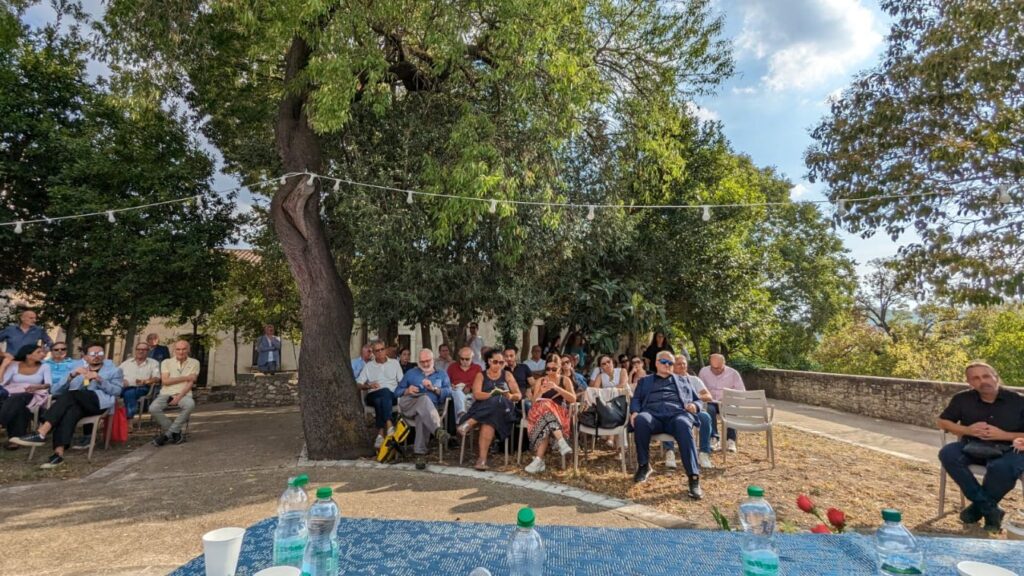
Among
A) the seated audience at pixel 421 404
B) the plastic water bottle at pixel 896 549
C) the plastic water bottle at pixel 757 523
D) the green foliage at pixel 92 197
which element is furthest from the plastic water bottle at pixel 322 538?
the green foliage at pixel 92 197

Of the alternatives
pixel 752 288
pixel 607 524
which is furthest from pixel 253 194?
pixel 752 288

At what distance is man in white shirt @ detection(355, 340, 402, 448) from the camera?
648 centimetres

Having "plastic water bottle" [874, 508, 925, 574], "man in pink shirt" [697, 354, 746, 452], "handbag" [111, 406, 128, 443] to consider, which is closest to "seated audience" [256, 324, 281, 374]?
"handbag" [111, 406, 128, 443]

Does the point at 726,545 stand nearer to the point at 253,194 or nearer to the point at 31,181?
the point at 253,194

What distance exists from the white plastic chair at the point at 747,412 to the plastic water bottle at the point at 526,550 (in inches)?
185

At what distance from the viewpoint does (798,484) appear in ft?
16.3

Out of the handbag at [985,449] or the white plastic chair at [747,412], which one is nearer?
the handbag at [985,449]

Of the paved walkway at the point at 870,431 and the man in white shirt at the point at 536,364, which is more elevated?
the man in white shirt at the point at 536,364

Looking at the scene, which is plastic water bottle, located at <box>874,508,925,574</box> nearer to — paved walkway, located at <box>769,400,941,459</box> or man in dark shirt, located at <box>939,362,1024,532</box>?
man in dark shirt, located at <box>939,362,1024,532</box>

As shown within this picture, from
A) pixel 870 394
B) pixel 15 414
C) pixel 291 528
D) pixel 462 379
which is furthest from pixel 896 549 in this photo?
pixel 870 394

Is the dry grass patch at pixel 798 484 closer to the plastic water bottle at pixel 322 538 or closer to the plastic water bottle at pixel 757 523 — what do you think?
the plastic water bottle at pixel 757 523

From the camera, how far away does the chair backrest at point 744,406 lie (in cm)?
559

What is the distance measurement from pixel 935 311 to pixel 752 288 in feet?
40.2

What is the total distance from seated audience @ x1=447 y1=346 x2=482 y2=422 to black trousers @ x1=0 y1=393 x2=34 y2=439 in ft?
17.3
